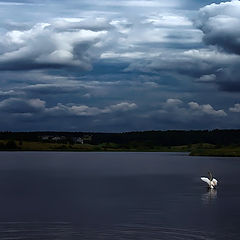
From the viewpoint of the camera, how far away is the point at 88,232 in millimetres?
33406

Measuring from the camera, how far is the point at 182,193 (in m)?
59.5

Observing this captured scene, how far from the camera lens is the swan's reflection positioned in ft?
174

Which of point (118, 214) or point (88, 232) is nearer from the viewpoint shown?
point (88, 232)

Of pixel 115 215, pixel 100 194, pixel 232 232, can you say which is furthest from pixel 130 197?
pixel 232 232

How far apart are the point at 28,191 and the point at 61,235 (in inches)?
1173

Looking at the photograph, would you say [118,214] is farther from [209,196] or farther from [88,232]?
[209,196]

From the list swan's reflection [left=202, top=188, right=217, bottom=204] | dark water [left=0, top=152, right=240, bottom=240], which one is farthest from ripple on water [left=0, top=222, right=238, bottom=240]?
swan's reflection [left=202, top=188, right=217, bottom=204]

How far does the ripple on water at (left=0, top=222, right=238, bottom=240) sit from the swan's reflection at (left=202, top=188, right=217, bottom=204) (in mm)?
17755

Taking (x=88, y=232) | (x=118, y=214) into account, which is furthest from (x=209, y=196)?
(x=88, y=232)

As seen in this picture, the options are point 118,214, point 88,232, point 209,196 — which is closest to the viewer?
point 88,232

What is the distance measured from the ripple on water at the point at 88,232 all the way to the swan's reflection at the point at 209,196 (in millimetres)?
17755

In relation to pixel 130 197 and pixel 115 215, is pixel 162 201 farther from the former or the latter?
pixel 115 215

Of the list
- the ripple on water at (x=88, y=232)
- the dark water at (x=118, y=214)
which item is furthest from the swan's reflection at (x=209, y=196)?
the ripple on water at (x=88, y=232)

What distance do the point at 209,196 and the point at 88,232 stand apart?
25.8 metres
